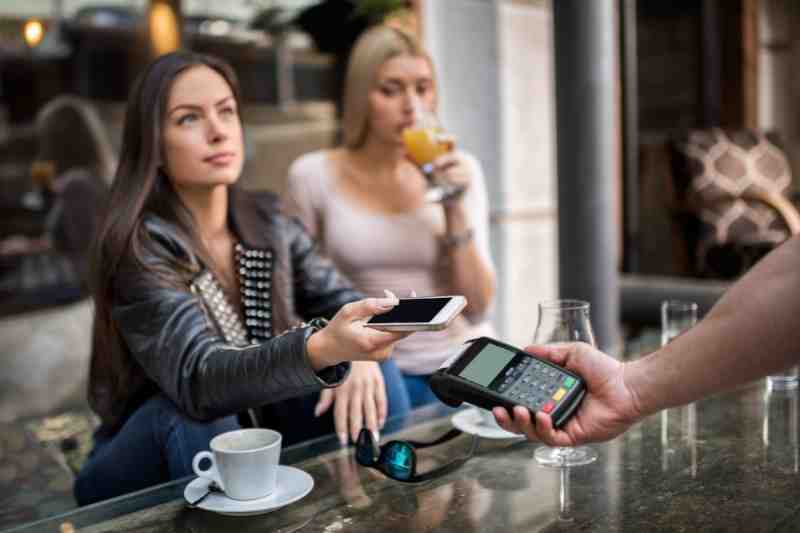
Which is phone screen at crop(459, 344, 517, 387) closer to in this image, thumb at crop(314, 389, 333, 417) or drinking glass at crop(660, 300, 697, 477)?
drinking glass at crop(660, 300, 697, 477)

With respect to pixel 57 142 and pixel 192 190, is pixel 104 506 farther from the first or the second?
pixel 57 142

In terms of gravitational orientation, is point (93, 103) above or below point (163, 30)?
below

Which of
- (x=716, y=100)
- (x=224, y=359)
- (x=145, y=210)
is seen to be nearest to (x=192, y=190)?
(x=145, y=210)

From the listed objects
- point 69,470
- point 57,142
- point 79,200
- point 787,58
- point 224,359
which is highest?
point 787,58

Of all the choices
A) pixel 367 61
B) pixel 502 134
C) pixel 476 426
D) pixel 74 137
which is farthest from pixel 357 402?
pixel 502 134

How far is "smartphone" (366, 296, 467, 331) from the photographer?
3.31 feet


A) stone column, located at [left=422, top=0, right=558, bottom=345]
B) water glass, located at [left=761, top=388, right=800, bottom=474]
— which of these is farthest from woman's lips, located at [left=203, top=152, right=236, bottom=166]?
stone column, located at [left=422, top=0, right=558, bottom=345]

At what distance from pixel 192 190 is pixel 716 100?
4.09 meters

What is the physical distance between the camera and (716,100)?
495cm

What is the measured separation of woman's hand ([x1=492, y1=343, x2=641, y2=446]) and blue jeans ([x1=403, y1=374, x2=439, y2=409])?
0.97 m

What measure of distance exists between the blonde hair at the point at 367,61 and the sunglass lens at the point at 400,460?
4.16 ft

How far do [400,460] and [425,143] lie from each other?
1068 mm

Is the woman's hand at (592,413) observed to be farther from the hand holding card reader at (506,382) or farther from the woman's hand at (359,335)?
the woman's hand at (359,335)

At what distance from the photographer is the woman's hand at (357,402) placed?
1429mm
